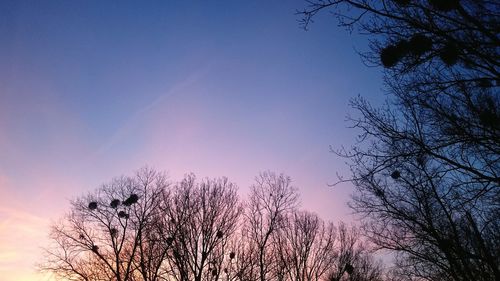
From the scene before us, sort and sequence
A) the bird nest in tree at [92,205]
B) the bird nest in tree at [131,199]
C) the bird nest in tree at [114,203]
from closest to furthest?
the bird nest in tree at [131,199], the bird nest in tree at [114,203], the bird nest in tree at [92,205]

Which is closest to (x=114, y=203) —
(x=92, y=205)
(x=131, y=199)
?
(x=131, y=199)

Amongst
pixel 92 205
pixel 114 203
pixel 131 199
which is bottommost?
pixel 131 199

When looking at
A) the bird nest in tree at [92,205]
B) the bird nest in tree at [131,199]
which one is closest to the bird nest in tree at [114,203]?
the bird nest in tree at [131,199]

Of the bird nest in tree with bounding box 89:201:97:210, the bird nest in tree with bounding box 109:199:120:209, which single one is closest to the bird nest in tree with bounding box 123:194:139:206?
the bird nest in tree with bounding box 109:199:120:209

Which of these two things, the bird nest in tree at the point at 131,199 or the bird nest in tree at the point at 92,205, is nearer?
the bird nest in tree at the point at 131,199

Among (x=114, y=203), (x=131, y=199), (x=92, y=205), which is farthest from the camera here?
(x=92, y=205)

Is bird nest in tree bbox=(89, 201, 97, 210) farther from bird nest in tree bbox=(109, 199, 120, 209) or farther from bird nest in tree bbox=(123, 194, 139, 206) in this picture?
bird nest in tree bbox=(123, 194, 139, 206)

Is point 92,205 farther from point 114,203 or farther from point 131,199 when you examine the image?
point 131,199

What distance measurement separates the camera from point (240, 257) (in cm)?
1441

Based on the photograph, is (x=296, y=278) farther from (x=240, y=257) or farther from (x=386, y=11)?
(x=386, y=11)

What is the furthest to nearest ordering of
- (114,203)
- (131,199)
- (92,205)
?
(92,205) < (114,203) < (131,199)

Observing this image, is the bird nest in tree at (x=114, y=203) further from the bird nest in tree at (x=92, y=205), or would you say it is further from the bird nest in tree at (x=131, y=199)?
the bird nest in tree at (x=92, y=205)

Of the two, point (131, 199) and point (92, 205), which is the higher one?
point (92, 205)

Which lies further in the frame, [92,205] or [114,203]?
[92,205]
